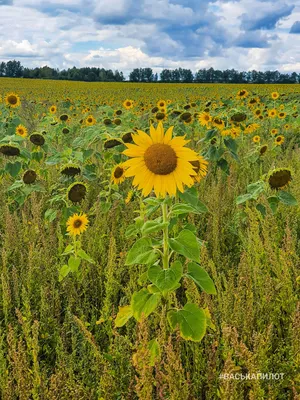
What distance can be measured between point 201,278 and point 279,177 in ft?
4.26

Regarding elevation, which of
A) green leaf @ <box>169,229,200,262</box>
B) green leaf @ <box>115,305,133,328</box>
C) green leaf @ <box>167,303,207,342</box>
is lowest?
green leaf @ <box>115,305,133,328</box>

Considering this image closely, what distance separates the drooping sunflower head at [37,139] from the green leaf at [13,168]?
32 centimetres

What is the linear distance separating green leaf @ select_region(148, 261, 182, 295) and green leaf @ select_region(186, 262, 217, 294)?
9cm

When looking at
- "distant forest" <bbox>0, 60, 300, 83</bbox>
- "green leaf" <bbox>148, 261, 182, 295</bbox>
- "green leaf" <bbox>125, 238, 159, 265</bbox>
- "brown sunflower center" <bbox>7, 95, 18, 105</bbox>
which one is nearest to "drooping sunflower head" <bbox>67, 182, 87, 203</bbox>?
"green leaf" <bbox>125, 238, 159, 265</bbox>

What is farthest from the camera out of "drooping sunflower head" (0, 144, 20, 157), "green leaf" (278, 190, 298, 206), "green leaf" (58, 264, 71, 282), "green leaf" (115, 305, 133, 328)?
"drooping sunflower head" (0, 144, 20, 157)

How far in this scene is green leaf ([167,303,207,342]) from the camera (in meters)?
1.56

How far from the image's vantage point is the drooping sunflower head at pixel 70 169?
10.3 ft

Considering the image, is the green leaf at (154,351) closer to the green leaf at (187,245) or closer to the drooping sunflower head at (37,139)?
the green leaf at (187,245)

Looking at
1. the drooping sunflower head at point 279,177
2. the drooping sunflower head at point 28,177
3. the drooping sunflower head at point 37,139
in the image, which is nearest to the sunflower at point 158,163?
the drooping sunflower head at point 279,177

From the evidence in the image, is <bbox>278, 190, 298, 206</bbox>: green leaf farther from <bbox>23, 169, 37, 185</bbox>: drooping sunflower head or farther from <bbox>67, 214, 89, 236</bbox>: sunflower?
<bbox>23, 169, 37, 185</bbox>: drooping sunflower head

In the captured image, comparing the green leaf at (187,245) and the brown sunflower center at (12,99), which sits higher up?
the brown sunflower center at (12,99)

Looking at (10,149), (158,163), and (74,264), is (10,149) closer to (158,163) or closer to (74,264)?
(74,264)

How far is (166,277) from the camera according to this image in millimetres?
1560

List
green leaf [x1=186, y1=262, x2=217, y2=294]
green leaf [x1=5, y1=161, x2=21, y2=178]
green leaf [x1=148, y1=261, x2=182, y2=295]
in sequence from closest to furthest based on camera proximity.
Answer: green leaf [x1=148, y1=261, x2=182, y2=295]
green leaf [x1=186, y1=262, x2=217, y2=294]
green leaf [x1=5, y1=161, x2=21, y2=178]
